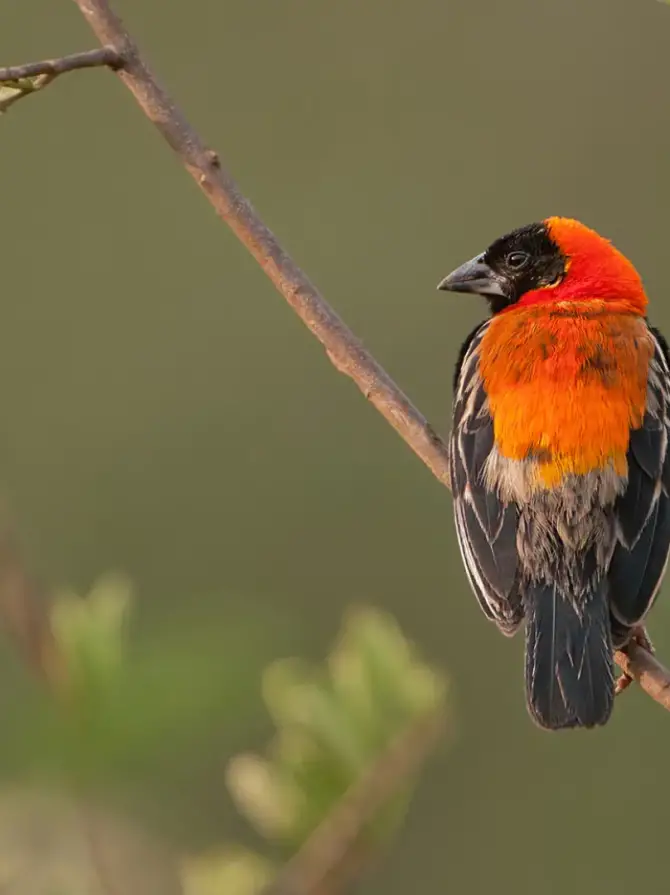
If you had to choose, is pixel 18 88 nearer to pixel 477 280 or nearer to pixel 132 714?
pixel 132 714

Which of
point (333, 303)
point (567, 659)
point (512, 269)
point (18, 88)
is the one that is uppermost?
point (18, 88)

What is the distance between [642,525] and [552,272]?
965 millimetres

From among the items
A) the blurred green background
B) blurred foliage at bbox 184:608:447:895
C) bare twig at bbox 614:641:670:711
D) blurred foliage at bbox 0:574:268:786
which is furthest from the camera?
the blurred green background

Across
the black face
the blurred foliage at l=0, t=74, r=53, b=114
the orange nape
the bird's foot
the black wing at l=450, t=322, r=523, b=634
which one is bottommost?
the bird's foot

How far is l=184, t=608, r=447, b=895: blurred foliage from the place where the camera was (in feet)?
3.67

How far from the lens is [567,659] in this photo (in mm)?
2695

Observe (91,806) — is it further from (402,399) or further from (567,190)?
(567,190)

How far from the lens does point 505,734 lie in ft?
21.4

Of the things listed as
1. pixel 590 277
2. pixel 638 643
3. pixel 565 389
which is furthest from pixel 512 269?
pixel 638 643

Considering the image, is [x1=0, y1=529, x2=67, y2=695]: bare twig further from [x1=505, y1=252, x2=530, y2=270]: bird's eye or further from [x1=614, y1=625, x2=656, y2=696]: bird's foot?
[x1=505, y1=252, x2=530, y2=270]: bird's eye

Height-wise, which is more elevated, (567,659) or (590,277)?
(590,277)

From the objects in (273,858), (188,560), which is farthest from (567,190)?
(273,858)

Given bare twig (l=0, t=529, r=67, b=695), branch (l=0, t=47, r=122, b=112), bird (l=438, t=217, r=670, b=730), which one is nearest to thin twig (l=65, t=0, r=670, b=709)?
bird (l=438, t=217, r=670, b=730)

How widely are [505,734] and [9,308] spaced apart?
3996 millimetres
